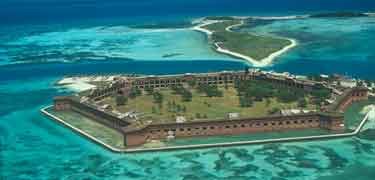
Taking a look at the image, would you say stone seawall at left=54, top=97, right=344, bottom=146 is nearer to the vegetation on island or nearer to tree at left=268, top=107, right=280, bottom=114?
the vegetation on island

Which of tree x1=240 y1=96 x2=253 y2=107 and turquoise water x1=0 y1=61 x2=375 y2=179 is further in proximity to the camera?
tree x1=240 y1=96 x2=253 y2=107

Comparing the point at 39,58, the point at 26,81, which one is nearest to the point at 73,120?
the point at 26,81

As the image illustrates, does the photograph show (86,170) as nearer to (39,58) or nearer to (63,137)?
(63,137)

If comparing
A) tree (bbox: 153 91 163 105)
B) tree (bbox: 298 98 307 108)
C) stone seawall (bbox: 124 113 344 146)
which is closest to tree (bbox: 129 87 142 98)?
tree (bbox: 153 91 163 105)

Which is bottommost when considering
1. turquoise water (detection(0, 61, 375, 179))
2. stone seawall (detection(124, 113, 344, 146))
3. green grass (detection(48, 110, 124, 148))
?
turquoise water (detection(0, 61, 375, 179))

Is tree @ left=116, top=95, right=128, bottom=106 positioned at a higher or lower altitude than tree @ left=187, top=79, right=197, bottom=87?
lower

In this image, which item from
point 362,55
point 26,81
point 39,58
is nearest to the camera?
point 26,81

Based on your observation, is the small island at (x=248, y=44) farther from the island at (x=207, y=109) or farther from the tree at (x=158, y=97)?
the tree at (x=158, y=97)

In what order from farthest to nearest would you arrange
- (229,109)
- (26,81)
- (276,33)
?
(276,33)
(26,81)
(229,109)
